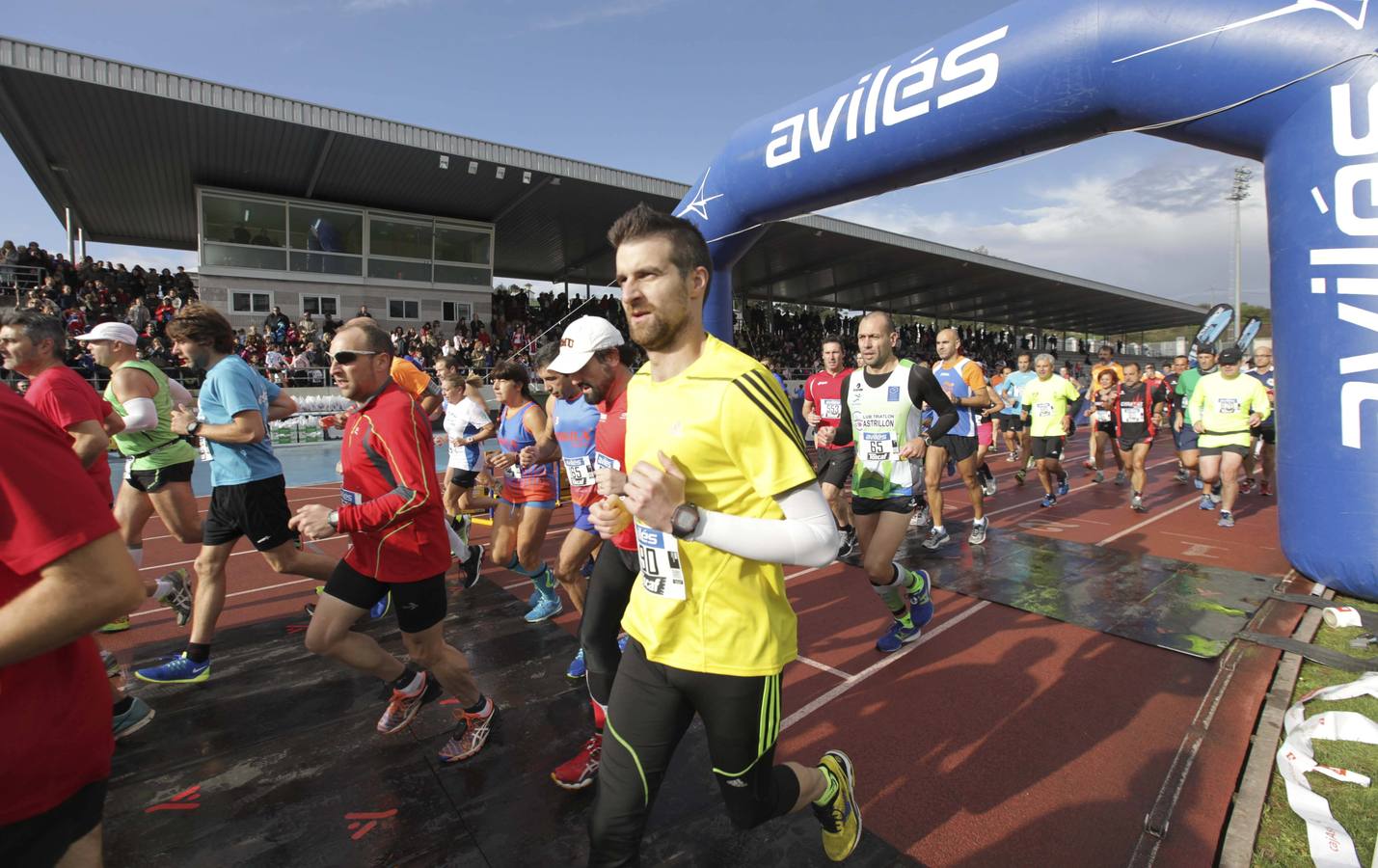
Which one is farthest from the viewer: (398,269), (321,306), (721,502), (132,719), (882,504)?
(398,269)

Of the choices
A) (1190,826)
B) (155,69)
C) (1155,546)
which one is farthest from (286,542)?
(155,69)

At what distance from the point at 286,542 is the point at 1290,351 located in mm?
6959

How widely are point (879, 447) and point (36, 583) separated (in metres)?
4.20

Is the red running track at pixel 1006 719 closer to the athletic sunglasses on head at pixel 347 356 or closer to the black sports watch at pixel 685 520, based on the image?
the black sports watch at pixel 685 520

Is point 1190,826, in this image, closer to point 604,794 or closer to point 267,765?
point 604,794

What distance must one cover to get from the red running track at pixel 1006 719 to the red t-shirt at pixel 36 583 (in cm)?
261

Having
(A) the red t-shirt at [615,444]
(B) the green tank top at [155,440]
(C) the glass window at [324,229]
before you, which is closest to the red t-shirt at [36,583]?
(A) the red t-shirt at [615,444]

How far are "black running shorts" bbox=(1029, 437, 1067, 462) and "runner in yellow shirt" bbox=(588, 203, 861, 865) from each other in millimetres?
8256

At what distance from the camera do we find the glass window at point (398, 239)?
20.4 m

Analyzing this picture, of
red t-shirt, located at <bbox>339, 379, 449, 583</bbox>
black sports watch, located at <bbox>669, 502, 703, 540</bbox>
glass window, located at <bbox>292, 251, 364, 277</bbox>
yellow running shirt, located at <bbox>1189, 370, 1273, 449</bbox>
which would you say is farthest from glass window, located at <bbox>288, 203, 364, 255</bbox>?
black sports watch, located at <bbox>669, 502, 703, 540</bbox>

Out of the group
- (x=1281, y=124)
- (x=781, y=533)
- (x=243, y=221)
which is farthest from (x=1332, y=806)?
(x=243, y=221)

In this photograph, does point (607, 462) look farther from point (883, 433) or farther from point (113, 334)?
point (113, 334)

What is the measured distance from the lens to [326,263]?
64.1ft

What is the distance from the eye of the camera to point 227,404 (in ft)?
12.2
